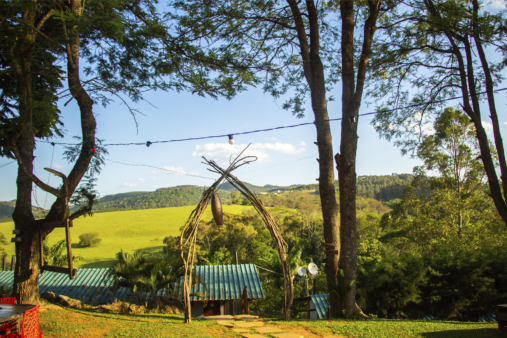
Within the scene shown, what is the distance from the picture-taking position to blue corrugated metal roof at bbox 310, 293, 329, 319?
9.44 meters

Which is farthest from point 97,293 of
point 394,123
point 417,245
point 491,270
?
point 417,245

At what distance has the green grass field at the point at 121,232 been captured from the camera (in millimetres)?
39562

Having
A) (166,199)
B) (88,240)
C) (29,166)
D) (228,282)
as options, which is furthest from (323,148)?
(166,199)

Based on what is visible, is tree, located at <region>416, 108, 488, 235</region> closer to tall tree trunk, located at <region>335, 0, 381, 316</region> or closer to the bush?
tall tree trunk, located at <region>335, 0, 381, 316</region>

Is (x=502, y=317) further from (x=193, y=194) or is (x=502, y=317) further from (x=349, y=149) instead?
(x=193, y=194)

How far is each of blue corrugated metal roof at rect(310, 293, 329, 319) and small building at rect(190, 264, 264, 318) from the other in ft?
6.63

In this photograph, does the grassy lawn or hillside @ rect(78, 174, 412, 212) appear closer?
the grassy lawn

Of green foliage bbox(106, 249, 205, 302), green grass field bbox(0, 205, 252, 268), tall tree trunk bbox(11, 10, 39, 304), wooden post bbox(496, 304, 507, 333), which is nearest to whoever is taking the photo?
wooden post bbox(496, 304, 507, 333)

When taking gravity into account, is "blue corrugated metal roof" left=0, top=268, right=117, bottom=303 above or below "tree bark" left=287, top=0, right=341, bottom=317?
below

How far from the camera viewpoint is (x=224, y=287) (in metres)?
11.5

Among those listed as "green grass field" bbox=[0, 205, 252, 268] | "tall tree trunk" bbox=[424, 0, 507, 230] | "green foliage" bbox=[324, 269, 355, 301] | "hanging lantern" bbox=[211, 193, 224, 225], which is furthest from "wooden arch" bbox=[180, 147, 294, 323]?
"green grass field" bbox=[0, 205, 252, 268]

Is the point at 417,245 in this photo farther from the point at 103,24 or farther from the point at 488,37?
the point at 103,24

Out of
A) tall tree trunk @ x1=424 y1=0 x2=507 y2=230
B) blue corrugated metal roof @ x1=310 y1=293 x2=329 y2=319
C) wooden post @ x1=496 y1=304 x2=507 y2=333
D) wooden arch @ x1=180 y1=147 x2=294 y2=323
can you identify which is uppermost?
tall tree trunk @ x1=424 y1=0 x2=507 y2=230

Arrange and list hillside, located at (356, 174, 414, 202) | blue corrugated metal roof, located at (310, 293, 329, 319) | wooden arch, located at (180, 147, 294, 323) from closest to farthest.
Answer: wooden arch, located at (180, 147, 294, 323) < blue corrugated metal roof, located at (310, 293, 329, 319) < hillside, located at (356, 174, 414, 202)
